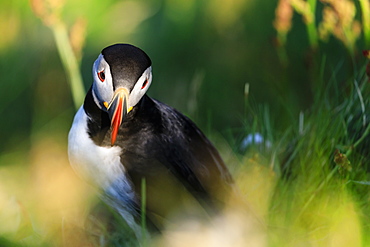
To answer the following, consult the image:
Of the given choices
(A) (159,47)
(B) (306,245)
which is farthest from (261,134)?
(A) (159,47)

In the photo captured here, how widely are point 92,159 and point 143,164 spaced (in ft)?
0.65

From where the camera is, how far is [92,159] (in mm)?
2465

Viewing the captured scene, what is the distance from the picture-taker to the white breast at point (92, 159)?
2.44 metres

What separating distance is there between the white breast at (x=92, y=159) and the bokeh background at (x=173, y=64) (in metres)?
0.34

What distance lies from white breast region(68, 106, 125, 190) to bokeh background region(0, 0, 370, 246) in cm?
34

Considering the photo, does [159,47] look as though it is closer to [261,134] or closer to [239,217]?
[261,134]

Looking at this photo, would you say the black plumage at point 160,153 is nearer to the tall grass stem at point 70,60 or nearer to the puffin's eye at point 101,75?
the puffin's eye at point 101,75

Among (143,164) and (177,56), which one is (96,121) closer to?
(143,164)

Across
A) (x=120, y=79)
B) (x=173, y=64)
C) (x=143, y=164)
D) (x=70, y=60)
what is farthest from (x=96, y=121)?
(x=173, y=64)

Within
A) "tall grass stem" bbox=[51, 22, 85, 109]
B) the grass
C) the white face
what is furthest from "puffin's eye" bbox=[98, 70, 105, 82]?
"tall grass stem" bbox=[51, 22, 85, 109]

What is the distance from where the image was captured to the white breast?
2.44m

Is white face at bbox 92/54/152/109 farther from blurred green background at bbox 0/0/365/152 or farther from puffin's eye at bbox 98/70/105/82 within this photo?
blurred green background at bbox 0/0/365/152

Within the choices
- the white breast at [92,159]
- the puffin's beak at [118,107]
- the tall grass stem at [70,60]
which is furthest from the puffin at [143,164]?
the tall grass stem at [70,60]

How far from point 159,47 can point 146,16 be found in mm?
348
